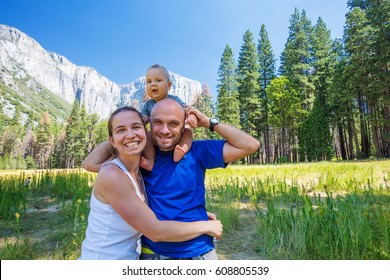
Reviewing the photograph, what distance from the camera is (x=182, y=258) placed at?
4.67 feet

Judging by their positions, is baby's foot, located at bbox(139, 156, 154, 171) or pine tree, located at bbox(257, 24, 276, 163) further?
pine tree, located at bbox(257, 24, 276, 163)

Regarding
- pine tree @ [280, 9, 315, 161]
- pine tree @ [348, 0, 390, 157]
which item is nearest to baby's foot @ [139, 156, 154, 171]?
pine tree @ [348, 0, 390, 157]

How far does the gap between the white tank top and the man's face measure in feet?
0.86

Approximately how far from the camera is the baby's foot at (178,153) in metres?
1.57

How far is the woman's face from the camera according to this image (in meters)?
1.49

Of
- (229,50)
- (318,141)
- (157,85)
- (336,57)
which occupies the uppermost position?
(229,50)

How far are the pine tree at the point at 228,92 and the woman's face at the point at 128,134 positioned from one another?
94.9 ft

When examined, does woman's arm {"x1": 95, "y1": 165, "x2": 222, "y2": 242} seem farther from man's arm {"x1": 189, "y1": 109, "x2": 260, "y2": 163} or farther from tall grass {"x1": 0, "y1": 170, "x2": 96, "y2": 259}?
tall grass {"x1": 0, "y1": 170, "x2": 96, "y2": 259}

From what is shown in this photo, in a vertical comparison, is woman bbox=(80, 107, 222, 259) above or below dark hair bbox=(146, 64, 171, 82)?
below

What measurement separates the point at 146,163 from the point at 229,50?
3448 cm

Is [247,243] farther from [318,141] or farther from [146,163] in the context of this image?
[318,141]

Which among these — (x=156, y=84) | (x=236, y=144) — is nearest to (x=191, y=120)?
(x=236, y=144)

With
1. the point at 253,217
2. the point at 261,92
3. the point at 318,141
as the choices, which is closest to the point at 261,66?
the point at 261,92

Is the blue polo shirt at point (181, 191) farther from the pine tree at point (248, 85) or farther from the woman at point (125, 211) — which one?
the pine tree at point (248, 85)
